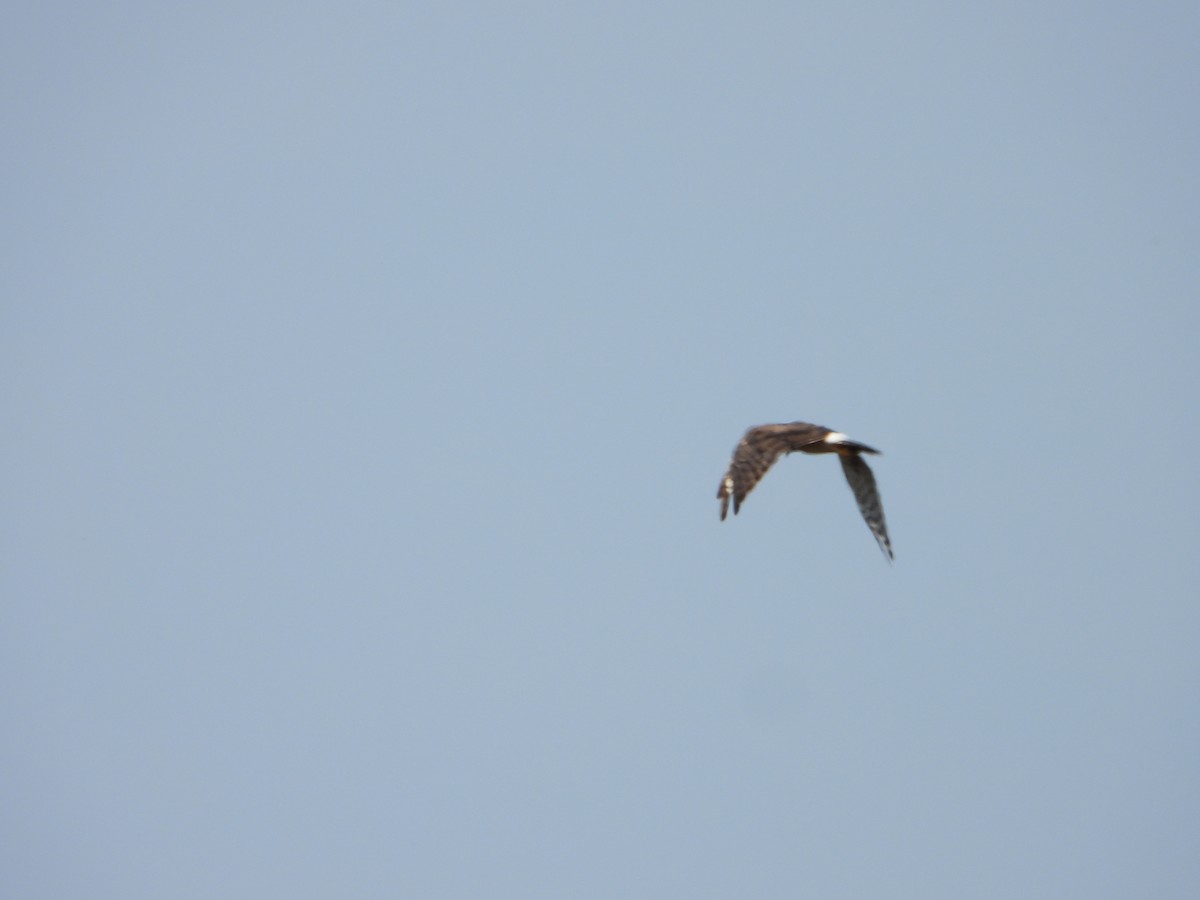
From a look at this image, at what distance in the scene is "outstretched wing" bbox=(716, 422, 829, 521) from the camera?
32.8 m

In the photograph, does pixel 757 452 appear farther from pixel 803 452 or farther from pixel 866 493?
pixel 866 493

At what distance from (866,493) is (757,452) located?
3570 mm

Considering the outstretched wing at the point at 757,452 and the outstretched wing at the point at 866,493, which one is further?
the outstretched wing at the point at 866,493

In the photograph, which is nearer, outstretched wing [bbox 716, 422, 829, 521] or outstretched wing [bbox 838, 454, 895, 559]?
outstretched wing [bbox 716, 422, 829, 521]

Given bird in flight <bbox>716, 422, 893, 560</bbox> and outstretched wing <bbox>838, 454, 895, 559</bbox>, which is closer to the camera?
bird in flight <bbox>716, 422, 893, 560</bbox>

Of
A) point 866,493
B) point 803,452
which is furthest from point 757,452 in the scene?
point 866,493

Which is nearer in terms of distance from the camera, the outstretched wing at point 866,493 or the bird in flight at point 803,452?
the bird in flight at point 803,452

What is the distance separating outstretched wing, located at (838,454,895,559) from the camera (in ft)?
119

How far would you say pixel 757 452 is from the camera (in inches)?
1331

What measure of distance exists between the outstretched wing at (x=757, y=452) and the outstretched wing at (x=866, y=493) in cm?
92

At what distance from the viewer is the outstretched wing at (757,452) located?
32.8 meters

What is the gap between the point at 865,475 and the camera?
3634 cm

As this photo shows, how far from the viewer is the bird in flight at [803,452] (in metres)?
33.0

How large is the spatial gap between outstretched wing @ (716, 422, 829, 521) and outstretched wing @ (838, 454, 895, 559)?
3.02 feet
